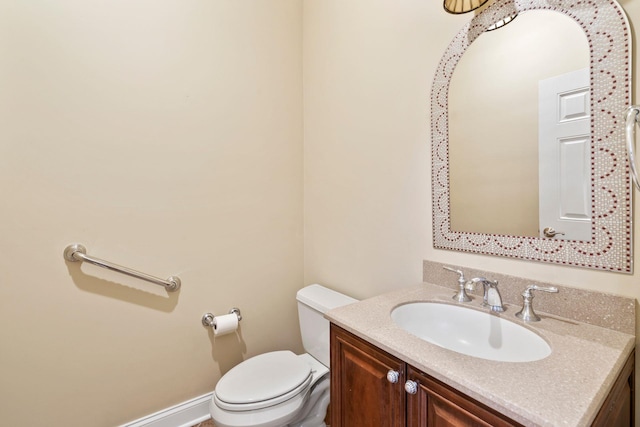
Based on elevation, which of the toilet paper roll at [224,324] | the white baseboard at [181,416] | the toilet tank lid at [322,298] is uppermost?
the toilet tank lid at [322,298]

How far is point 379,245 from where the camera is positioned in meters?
1.39

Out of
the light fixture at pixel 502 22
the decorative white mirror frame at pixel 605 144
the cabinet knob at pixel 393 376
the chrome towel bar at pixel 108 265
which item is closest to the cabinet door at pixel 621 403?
the decorative white mirror frame at pixel 605 144

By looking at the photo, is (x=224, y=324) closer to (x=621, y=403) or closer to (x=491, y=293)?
(x=491, y=293)

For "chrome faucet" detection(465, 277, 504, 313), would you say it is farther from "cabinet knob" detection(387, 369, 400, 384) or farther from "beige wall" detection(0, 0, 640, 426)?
"cabinet knob" detection(387, 369, 400, 384)

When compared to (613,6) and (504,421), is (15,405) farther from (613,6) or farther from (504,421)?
(613,6)

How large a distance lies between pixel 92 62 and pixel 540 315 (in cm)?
197

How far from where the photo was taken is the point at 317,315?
152cm

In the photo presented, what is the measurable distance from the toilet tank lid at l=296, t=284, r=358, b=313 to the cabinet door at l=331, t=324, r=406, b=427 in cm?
49

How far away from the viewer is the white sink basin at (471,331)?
0.81 meters

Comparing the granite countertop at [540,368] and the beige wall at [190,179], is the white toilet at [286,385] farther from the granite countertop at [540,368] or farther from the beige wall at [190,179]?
the granite countertop at [540,368]

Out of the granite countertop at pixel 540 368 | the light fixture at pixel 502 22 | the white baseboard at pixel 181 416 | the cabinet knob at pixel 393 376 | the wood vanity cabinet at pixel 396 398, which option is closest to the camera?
the granite countertop at pixel 540 368

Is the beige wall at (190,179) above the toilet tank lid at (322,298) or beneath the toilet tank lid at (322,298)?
above

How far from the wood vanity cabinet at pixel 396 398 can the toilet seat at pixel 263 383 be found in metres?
0.34

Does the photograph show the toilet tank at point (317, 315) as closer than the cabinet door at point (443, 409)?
No
